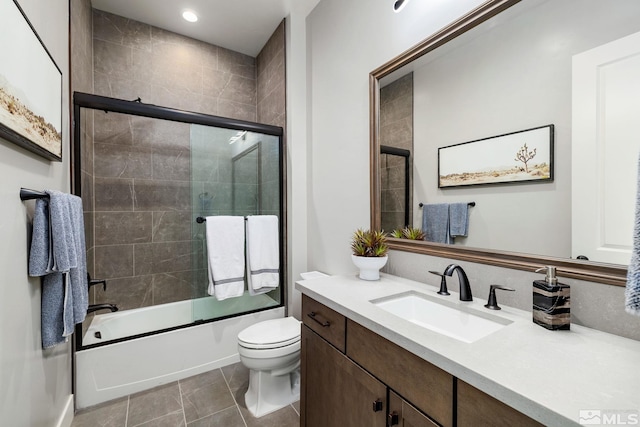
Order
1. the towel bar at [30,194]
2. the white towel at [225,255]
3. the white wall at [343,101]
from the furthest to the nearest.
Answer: the white towel at [225,255] < the white wall at [343,101] < the towel bar at [30,194]

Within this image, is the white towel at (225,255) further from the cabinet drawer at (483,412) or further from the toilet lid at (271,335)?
A: the cabinet drawer at (483,412)

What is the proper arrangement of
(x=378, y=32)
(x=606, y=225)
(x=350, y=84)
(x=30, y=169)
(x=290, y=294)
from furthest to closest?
(x=290, y=294)
(x=350, y=84)
(x=378, y=32)
(x=30, y=169)
(x=606, y=225)

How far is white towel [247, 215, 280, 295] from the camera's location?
220 centimetres

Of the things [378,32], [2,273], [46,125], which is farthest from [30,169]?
[378,32]

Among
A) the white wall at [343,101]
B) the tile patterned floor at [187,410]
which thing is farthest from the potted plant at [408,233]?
the tile patterned floor at [187,410]

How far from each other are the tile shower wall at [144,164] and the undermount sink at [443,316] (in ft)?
5.66

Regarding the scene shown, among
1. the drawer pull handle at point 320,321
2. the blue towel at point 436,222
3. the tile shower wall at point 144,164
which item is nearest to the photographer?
the drawer pull handle at point 320,321

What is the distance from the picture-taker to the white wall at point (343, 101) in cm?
150

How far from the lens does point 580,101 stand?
2.88ft

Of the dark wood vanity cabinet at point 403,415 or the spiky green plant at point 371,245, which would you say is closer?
the dark wood vanity cabinet at point 403,415

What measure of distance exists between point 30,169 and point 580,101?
2053 millimetres


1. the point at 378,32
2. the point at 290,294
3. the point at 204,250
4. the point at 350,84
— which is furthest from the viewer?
the point at 290,294

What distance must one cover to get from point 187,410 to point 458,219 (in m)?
1.91

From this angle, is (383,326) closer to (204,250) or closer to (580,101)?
(580,101)
